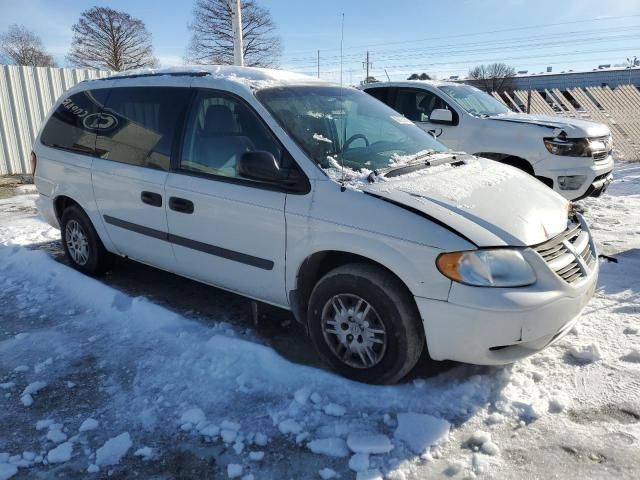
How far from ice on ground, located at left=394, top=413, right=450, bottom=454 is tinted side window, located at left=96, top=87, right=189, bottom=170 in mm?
2423

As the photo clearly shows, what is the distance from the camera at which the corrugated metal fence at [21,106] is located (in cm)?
1048

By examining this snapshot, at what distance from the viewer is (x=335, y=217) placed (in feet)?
9.53

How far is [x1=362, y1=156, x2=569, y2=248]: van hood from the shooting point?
2654mm

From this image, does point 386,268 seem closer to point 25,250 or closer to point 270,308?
point 270,308

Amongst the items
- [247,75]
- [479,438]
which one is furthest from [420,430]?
[247,75]

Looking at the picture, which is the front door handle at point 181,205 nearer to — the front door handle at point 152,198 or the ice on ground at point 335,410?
the front door handle at point 152,198

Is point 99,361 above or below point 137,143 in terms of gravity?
below

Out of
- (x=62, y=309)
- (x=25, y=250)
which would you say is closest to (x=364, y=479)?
(x=62, y=309)

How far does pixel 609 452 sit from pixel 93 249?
4231 mm

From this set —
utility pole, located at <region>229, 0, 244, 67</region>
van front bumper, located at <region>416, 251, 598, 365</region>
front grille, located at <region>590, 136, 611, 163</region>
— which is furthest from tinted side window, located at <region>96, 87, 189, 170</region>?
utility pole, located at <region>229, 0, 244, 67</region>

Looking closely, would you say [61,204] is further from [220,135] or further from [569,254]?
[569,254]

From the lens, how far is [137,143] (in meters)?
4.00

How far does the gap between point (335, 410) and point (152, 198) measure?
212cm

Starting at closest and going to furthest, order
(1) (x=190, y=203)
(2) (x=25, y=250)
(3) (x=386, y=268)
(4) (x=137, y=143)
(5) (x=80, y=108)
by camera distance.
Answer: (3) (x=386, y=268)
(1) (x=190, y=203)
(4) (x=137, y=143)
(5) (x=80, y=108)
(2) (x=25, y=250)
